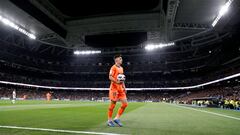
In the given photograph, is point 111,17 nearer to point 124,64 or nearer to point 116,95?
point 116,95

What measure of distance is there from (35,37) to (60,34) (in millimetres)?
9240

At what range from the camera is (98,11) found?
4078 cm

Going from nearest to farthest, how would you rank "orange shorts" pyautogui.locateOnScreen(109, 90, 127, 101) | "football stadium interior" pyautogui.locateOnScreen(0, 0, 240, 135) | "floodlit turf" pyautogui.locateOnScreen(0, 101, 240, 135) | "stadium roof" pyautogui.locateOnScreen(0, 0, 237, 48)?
"floodlit turf" pyautogui.locateOnScreen(0, 101, 240, 135) < "orange shorts" pyautogui.locateOnScreen(109, 90, 127, 101) < "football stadium interior" pyautogui.locateOnScreen(0, 0, 240, 135) < "stadium roof" pyautogui.locateOnScreen(0, 0, 237, 48)

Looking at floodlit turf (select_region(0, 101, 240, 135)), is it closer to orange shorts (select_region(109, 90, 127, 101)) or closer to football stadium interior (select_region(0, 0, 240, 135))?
football stadium interior (select_region(0, 0, 240, 135))

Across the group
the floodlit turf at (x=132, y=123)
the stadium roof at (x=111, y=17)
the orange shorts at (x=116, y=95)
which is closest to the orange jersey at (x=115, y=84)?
the orange shorts at (x=116, y=95)

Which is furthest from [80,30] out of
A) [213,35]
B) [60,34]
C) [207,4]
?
[213,35]

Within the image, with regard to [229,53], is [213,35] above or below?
above

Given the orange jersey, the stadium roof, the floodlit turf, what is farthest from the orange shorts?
the stadium roof

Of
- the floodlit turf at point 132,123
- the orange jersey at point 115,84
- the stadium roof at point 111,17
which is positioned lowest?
the floodlit turf at point 132,123

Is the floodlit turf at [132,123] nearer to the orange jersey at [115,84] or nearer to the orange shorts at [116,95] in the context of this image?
the orange shorts at [116,95]

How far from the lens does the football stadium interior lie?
8528 mm

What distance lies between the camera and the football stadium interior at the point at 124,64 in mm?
8528

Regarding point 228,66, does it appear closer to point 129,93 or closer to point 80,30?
point 80,30

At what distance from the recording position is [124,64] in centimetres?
9100
